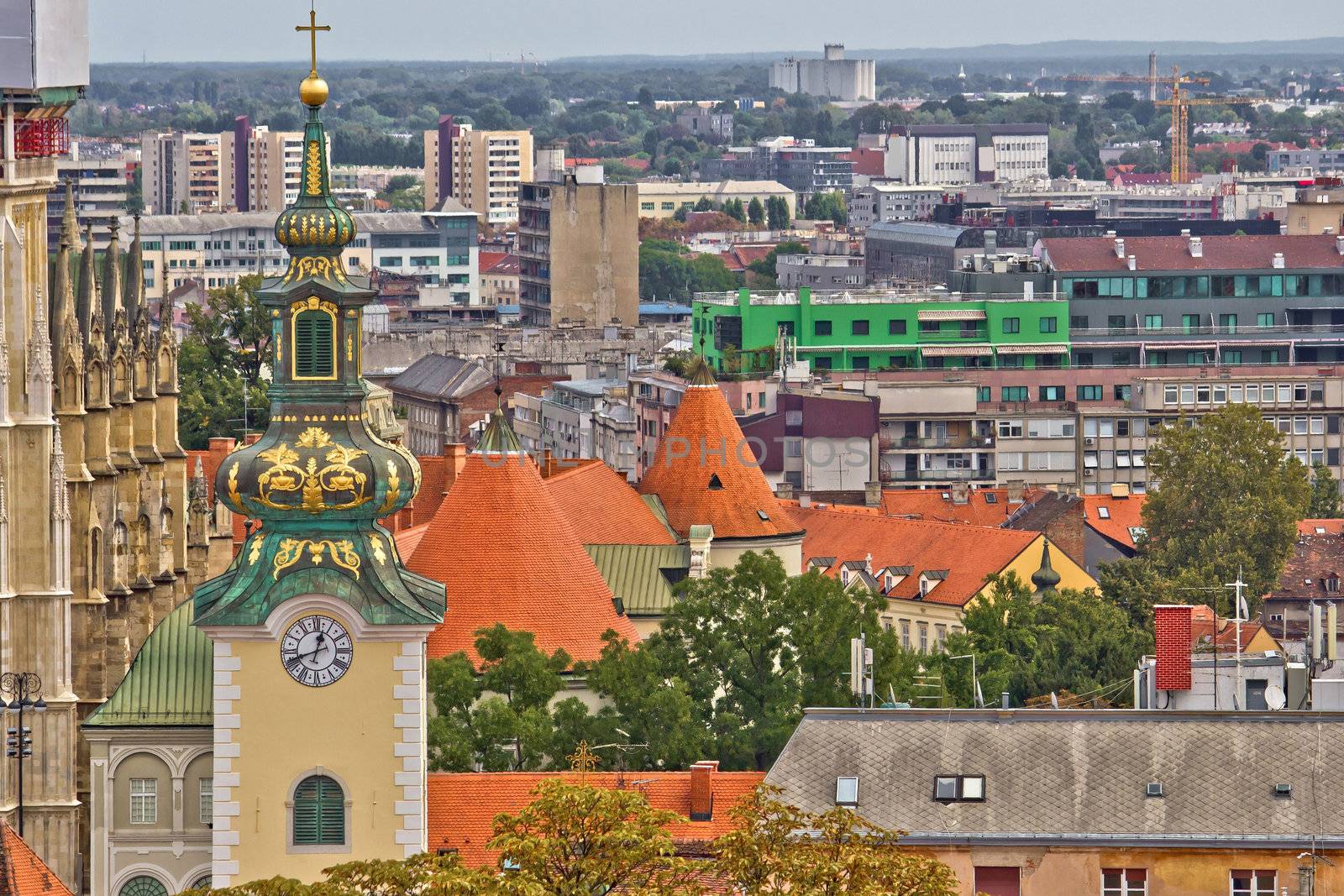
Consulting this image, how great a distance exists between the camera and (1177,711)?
8062 centimetres

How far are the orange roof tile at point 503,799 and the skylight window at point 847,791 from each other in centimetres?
171

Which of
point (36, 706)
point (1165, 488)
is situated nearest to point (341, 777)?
point (36, 706)

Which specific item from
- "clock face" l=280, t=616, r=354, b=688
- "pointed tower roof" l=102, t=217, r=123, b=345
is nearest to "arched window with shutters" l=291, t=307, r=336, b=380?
"clock face" l=280, t=616, r=354, b=688

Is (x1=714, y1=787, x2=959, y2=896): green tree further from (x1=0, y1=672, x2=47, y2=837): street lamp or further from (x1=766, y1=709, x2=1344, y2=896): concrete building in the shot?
(x1=0, y1=672, x2=47, y2=837): street lamp

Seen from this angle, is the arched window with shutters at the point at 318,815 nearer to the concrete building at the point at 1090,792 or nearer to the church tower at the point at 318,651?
the church tower at the point at 318,651

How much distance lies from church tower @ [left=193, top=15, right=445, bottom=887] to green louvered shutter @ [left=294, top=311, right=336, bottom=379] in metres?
0.04

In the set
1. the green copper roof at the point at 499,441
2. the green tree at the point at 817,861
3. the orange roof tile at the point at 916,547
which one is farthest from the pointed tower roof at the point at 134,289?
the green tree at the point at 817,861

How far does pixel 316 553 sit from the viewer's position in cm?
7444

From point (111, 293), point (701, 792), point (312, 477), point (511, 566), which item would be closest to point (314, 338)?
point (312, 477)

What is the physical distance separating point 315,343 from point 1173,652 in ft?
87.9

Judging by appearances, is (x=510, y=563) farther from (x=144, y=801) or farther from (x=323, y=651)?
(x=323, y=651)

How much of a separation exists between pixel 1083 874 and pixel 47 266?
97.2 feet

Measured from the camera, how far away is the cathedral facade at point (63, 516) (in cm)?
8869

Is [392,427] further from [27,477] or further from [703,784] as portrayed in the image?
[703,784]
